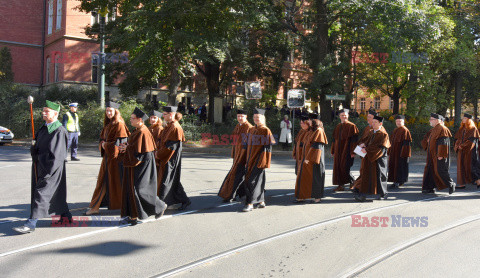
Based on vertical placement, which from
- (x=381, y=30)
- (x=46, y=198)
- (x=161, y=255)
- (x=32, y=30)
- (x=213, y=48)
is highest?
(x=32, y=30)

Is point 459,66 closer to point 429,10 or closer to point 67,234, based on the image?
point 429,10

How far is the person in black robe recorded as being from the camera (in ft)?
20.4

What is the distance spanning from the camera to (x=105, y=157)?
24.8 ft

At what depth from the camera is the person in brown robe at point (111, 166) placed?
743 cm

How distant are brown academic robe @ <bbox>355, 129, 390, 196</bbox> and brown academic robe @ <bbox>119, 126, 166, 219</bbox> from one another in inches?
184

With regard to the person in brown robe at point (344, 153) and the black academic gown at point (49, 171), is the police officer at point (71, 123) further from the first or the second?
the person in brown robe at point (344, 153)

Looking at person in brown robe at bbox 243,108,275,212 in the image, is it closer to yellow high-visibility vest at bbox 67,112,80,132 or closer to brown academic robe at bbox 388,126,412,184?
brown academic robe at bbox 388,126,412,184

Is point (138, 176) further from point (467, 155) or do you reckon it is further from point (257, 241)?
point (467, 155)

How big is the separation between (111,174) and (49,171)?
1.38 meters

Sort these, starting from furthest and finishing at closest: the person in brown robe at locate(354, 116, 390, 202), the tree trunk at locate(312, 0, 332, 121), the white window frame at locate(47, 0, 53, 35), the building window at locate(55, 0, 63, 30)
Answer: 1. the white window frame at locate(47, 0, 53, 35)
2. the building window at locate(55, 0, 63, 30)
3. the tree trunk at locate(312, 0, 332, 121)
4. the person in brown robe at locate(354, 116, 390, 202)

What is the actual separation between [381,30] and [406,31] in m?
2.50

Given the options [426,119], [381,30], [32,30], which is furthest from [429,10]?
[32,30]

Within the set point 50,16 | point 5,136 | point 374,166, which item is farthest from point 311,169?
point 50,16

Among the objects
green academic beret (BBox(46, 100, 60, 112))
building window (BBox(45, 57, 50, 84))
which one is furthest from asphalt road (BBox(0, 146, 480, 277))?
building window (BBox(45, 57, 50, 84))
